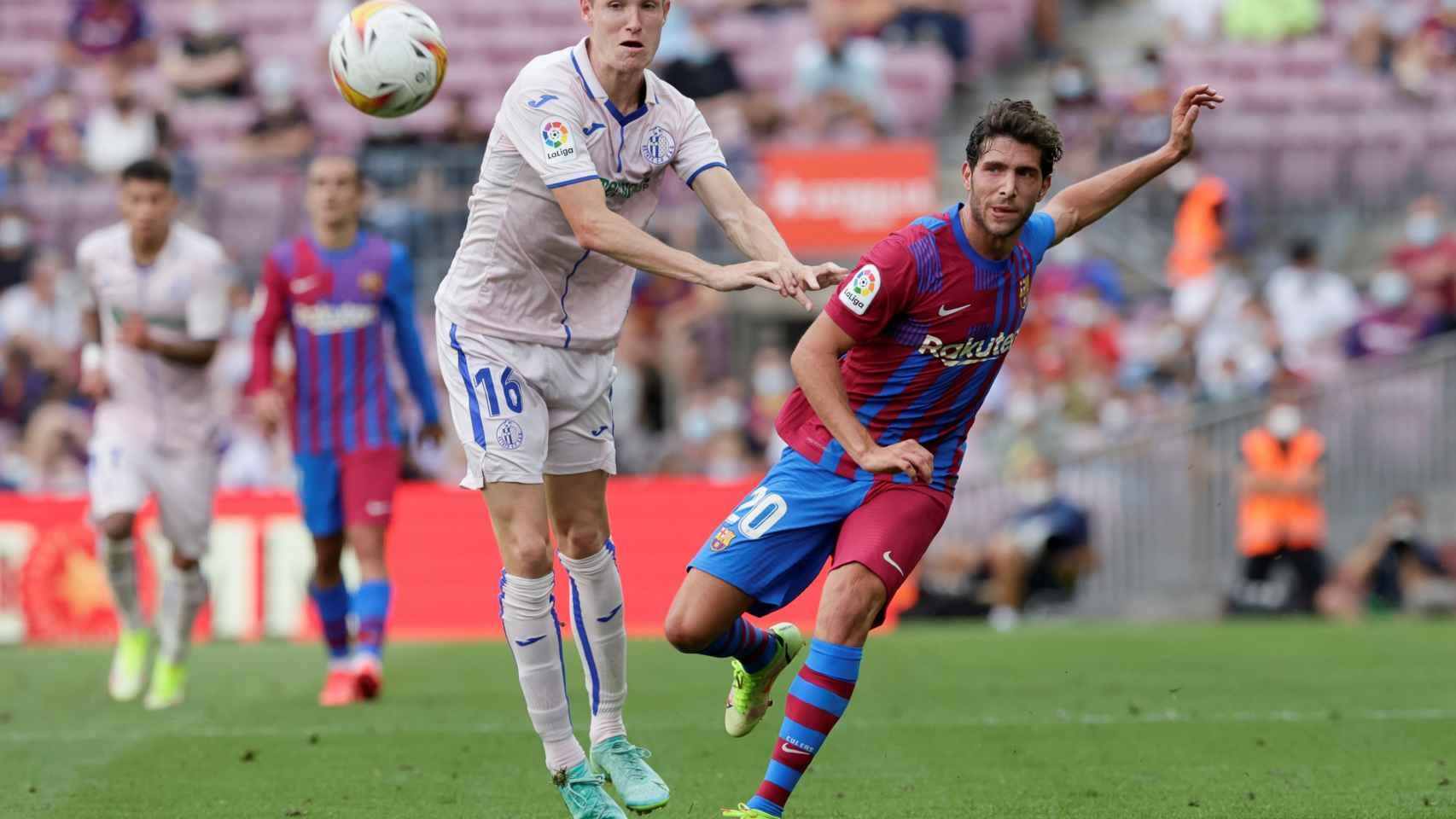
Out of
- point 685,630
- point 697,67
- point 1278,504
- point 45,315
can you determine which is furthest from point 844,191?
point 685,630

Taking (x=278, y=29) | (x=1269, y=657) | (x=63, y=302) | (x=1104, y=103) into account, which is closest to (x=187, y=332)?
(x=1269, y=657)

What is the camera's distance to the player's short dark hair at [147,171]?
32.2 ft

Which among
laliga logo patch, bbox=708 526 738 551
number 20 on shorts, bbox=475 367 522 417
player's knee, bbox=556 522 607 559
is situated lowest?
player's knee, bbox=556 522 607 559

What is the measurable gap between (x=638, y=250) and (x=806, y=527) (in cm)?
107

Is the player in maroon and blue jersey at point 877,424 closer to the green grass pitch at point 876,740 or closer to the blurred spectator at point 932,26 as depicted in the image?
the green grass pitch at point 876,740

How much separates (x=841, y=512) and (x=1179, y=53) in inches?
631

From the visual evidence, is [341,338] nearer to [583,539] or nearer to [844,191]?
[583,539]

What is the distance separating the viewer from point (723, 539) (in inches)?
242

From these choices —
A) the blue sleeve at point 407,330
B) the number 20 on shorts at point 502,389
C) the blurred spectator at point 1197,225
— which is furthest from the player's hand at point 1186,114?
the blurred spectator at point 1197,225

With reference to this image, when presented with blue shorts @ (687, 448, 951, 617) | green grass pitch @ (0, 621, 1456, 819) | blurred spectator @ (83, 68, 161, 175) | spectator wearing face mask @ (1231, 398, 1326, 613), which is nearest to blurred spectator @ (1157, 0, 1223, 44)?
spectator wearing face mask @ (1231, 398, 1326, 613)

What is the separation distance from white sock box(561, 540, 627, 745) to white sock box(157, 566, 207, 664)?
3940 millimetres

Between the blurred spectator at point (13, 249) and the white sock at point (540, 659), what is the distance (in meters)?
13.6

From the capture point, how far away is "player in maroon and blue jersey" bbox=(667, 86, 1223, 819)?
5.77m

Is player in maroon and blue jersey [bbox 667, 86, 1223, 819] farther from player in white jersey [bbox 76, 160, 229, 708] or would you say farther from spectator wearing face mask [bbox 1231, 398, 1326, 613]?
spectator wearing face mask [bbox 1231, 398, 1326, 613]
